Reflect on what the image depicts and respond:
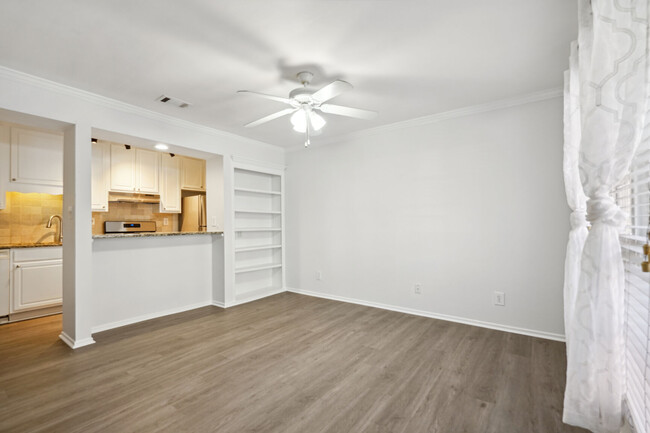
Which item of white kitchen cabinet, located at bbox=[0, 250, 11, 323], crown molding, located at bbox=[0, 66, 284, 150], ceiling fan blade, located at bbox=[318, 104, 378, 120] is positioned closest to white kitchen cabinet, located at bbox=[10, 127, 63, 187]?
white kitchen cabinet, located at bbox=[0, 250, 11, 323]

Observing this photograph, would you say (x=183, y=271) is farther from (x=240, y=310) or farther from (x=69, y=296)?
(x=69, y=296)

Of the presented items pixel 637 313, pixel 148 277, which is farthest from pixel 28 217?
pixel 637 313

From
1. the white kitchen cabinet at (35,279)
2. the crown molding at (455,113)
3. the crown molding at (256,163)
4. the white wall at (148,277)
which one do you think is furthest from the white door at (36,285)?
the crown molding at (455,113)

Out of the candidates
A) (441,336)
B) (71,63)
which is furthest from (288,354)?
(71,63)

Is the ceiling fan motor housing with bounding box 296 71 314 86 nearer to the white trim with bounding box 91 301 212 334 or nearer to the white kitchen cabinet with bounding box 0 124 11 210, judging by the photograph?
the white trim with bounding box 91 301 212 334

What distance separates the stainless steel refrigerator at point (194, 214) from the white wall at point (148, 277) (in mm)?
981

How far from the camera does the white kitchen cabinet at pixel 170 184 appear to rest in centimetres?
532

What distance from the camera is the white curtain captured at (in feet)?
3.59

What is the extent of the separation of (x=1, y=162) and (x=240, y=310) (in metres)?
3.38

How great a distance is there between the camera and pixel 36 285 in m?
3.86

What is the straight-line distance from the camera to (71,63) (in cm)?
246

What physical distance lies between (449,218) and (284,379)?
2.50m

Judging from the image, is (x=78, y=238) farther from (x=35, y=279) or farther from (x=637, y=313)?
(x=637, y=313)

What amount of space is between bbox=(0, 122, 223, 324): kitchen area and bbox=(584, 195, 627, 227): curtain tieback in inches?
155
